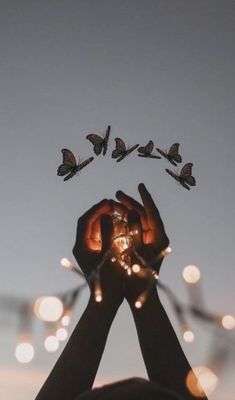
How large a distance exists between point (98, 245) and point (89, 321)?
158cm

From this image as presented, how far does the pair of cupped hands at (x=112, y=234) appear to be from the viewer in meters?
5.46

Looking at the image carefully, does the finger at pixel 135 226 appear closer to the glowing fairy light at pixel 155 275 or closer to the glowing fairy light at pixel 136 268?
the glowing fairy light at pixel 136 268

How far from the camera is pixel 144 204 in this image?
18.9 ft

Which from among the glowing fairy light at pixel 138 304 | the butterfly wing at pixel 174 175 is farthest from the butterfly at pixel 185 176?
the glowing fairy light at pixel 138 304

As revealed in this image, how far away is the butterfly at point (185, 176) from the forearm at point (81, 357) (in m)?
4.42

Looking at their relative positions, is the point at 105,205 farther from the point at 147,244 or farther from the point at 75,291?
the point at 75,291

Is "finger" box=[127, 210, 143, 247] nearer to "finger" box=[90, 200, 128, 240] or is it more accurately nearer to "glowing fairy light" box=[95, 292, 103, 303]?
"finger" box=[90, 200, 128, 240]

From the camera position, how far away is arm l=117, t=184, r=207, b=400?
159 inches

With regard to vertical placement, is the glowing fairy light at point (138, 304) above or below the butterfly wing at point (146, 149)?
below

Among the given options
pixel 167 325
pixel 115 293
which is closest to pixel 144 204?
pixel 115 293

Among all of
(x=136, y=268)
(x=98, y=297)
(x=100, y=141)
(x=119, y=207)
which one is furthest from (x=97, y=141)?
(x=98, y=297)

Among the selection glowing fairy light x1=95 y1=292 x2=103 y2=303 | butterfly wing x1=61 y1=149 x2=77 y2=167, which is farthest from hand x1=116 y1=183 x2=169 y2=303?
butterfly wing x1=61 y1=149 x2=77 y2=167

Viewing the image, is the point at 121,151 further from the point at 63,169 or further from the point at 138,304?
the point at 138,304

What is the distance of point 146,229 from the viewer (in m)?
5.84
